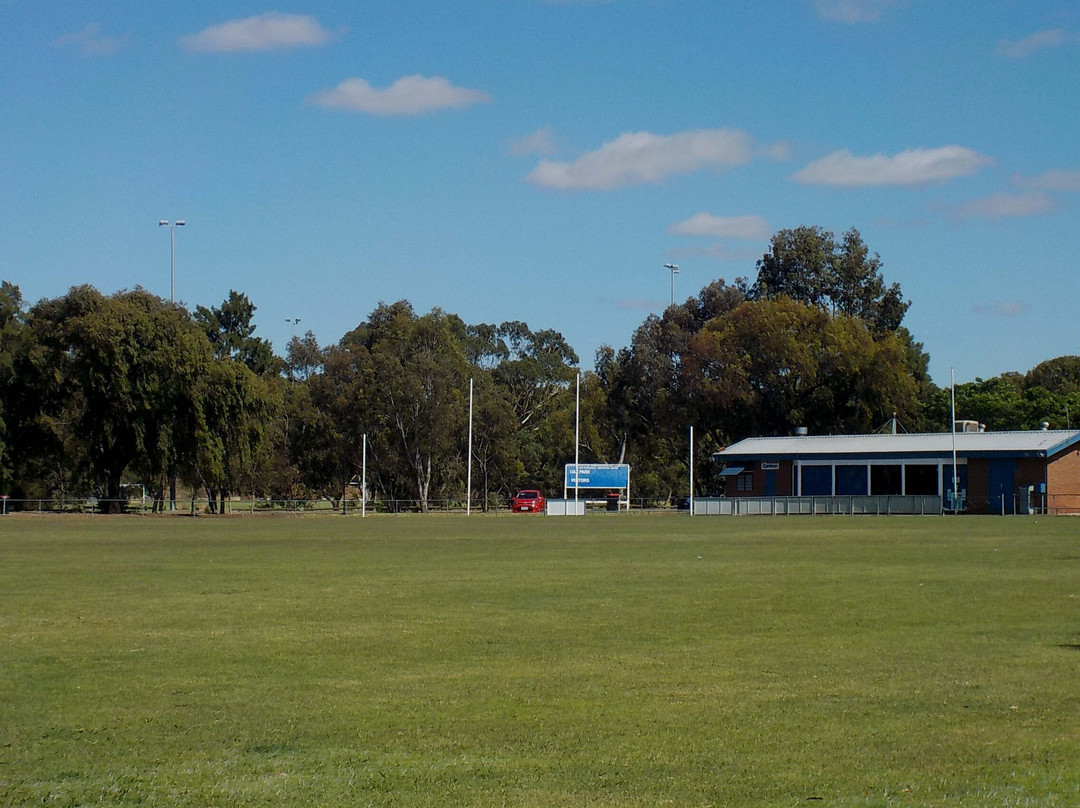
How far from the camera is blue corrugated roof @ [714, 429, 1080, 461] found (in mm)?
70500

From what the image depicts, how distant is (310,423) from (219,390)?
2729 cm

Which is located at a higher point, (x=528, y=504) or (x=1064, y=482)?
(x=1064, y=482)

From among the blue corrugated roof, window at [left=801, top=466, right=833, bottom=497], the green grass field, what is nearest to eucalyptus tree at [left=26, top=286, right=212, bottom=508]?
the blue corrugated roof

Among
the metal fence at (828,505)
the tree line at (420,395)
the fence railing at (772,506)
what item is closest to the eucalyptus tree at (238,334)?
the tree line at (420,395)

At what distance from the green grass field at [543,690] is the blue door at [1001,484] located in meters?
50.3

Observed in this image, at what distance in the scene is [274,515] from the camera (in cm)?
8000

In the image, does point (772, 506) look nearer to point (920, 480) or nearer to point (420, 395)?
point (920, 480)

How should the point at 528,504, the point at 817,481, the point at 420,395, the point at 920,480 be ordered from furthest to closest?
the point at 420,395 → the point at 528,504 → the point at 817,481 → the point at 920,480

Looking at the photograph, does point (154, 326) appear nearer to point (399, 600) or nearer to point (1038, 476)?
point (1038, 476)

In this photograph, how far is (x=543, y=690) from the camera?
11.2m

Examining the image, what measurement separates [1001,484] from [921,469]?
5354mm

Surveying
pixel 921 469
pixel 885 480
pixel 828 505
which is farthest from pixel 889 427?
pixel 828 505

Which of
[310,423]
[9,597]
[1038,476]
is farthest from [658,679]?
[310,423]

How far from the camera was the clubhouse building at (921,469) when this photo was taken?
70.0 metres
